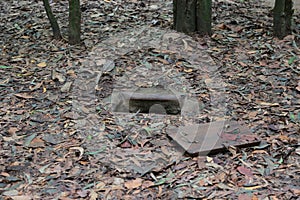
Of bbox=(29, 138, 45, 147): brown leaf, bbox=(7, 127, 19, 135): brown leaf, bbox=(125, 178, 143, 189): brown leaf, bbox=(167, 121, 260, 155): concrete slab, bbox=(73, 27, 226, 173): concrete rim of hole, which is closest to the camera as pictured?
bbox=(125, 178, 143, 189): brown leaf

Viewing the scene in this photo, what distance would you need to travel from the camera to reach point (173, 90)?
13.4 ft

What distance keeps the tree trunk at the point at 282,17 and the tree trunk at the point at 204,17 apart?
0.64 m

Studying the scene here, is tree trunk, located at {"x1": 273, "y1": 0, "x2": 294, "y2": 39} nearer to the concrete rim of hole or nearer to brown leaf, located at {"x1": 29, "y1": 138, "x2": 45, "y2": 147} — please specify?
the concrete rim of hole

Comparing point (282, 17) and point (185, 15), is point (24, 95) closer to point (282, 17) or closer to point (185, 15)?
point (185, 15)

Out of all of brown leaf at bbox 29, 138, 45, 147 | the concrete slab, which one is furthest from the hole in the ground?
brown leaf at bbox 29, 138, 45, 147

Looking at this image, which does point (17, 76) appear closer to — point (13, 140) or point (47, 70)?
point (47, 70)

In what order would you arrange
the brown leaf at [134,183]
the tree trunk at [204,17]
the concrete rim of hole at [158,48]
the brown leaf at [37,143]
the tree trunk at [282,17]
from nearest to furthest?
the brown leaf at [134,183]
the brown leaf at [37,143]
the concrete rim of hole at [158,48]
the tree trunk at [282,17]
the tree trunk at [204,17]

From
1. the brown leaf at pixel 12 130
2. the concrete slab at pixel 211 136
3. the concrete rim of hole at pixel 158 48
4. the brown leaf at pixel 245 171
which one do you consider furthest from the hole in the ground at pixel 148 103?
the brown leaf at pixel 245 171

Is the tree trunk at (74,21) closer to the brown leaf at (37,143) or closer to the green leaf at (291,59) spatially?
the brown leaf at (37,143)

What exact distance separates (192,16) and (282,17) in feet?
2.88

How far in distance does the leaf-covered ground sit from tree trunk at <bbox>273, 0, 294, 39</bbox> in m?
0.08

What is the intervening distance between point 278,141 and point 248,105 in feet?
1.74

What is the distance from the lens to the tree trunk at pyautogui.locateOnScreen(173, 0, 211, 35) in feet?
15.3

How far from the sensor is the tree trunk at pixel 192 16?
4666mm
